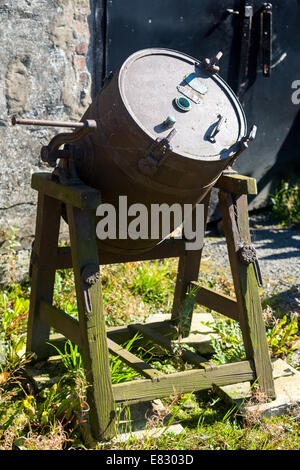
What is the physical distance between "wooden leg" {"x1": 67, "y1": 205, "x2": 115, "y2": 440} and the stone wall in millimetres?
1464

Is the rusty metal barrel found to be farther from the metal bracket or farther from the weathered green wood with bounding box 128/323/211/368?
the metal bracket

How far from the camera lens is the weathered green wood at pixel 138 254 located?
10.7 feet

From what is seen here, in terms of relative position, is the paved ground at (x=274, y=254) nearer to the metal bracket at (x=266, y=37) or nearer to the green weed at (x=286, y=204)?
the green weed at (x=286, y=204)

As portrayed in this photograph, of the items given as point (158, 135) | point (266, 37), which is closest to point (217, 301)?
point (158, 135)

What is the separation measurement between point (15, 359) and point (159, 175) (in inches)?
51.3

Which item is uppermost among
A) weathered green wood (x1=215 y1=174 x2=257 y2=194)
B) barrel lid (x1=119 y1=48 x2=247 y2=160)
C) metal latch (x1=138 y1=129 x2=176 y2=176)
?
barrel lid (x1=119 y1=48 x2=247 y2=160)

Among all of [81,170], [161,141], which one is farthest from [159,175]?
[81,170]

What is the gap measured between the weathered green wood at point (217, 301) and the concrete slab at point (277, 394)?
366 millimetres

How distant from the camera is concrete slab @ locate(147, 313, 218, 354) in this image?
377cm

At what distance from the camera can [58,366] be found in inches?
135

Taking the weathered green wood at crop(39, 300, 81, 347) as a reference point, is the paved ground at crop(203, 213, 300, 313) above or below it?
below

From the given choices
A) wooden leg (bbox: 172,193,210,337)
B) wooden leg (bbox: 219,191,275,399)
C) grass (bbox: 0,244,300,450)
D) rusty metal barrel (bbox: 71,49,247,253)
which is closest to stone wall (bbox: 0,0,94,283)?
grass (bbox: 0,244,300,450)

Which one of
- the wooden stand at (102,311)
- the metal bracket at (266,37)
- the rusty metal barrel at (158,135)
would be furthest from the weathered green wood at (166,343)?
the metal bracket at (266,37)

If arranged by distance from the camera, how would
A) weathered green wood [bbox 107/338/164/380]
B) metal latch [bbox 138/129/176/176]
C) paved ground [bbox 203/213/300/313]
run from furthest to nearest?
paved ground [bbox 203/213/300/313]
weathered green wood [bbox 107/338/164/380]
metal latch [bbox 138/129/176/176]
